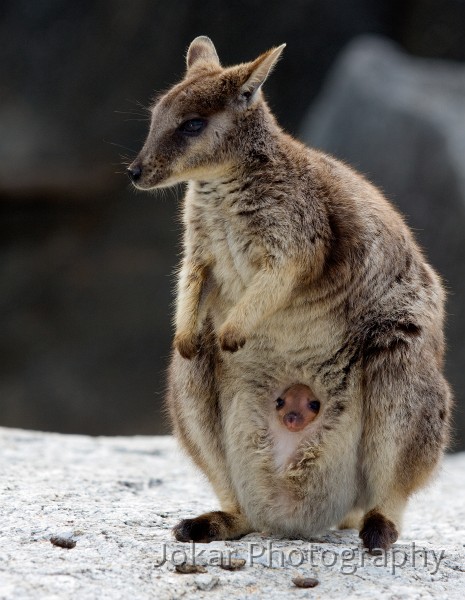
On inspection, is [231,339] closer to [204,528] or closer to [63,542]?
[204,528]

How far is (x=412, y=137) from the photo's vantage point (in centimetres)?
1223

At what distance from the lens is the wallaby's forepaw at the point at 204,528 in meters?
4.33

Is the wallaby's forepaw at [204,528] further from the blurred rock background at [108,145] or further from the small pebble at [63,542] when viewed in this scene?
the blurred rock background at [108,145]

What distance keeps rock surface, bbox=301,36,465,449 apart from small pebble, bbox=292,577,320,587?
557 cm

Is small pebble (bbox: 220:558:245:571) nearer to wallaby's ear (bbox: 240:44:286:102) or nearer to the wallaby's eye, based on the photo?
the wallaby's eye

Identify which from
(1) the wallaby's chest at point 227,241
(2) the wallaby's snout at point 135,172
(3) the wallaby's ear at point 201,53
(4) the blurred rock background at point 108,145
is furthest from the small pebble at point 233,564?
(4) the blurred rock background at point 108,145

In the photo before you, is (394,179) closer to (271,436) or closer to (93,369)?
(93,369)

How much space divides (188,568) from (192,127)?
6.39 ft

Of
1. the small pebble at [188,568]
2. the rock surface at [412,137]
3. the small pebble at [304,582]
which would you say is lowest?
the small pebble at [304,582]

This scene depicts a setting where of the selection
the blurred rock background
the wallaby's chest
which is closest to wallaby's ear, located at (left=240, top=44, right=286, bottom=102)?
the wallaby's chest

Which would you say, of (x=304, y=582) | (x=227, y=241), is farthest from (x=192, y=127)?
(x=304, y=582)

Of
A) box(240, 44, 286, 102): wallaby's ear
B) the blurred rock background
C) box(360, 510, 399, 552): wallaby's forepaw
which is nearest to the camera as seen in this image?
box(360, 510, 399, 552): wallaby's forepaw

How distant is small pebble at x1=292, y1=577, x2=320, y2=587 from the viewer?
385 centimetres

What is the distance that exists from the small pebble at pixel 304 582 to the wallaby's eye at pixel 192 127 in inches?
78.2
